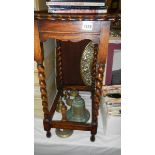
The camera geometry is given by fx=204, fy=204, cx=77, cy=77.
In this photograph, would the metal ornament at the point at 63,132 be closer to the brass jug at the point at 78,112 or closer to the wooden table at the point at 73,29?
the brass jug at the point at 78,112

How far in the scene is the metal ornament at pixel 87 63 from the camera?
5.54 ft

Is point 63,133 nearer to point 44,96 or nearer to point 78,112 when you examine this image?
point 78,112

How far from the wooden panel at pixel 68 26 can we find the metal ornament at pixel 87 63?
658 mm

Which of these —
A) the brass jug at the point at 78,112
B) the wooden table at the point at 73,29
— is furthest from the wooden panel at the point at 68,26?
the brass jug at the point at 78,112

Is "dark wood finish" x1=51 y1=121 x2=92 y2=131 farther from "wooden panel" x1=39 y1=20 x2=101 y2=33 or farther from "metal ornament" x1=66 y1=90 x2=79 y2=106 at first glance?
"wooden panel" x1=39 y1=20 x2=101 y2=33

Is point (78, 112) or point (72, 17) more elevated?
point (72, 17)

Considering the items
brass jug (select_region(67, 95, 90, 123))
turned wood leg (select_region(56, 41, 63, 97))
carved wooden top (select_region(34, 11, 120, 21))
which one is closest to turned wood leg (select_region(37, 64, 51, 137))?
brass jug (select_region(67, 95, 90, 123))

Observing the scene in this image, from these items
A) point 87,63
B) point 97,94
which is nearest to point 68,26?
point 97,94

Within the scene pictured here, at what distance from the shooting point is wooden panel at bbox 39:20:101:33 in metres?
1.01

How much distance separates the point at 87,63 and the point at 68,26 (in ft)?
2.39

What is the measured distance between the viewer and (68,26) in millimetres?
1025
